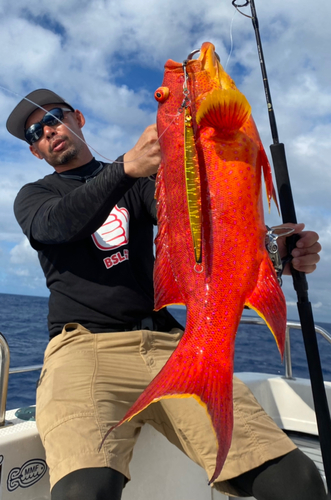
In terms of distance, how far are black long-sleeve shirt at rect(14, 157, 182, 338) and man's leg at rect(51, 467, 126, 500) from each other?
2.96 feet

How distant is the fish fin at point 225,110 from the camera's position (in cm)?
142

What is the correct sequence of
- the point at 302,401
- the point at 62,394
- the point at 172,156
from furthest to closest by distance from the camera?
Result: the point at 302,401 → the point at 62,394 → the point at 172,156

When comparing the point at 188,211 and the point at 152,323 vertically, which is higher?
the point at 188,211

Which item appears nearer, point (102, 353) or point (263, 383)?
point (102, 353)

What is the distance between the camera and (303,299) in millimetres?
2254

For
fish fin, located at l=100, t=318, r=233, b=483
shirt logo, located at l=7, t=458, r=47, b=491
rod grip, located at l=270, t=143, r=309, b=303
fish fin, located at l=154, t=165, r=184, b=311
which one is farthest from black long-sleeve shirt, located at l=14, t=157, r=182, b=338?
fish fin, located at l=100, t=318, r=233, b=483

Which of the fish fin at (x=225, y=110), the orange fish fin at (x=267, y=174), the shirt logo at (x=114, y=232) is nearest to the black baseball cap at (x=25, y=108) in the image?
the shirt logo at (x=114, y=232)

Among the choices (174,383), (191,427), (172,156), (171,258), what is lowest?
(191,427)

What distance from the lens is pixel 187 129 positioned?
1508 millimetres

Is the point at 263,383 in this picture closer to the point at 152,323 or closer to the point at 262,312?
the point at 152,323

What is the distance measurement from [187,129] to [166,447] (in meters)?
2.23

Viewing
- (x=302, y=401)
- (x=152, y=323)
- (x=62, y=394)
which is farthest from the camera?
(x=302, y=401)

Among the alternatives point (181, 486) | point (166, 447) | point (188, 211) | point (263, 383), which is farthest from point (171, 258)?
point (263, 383)

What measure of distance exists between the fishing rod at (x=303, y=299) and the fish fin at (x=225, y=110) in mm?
883
